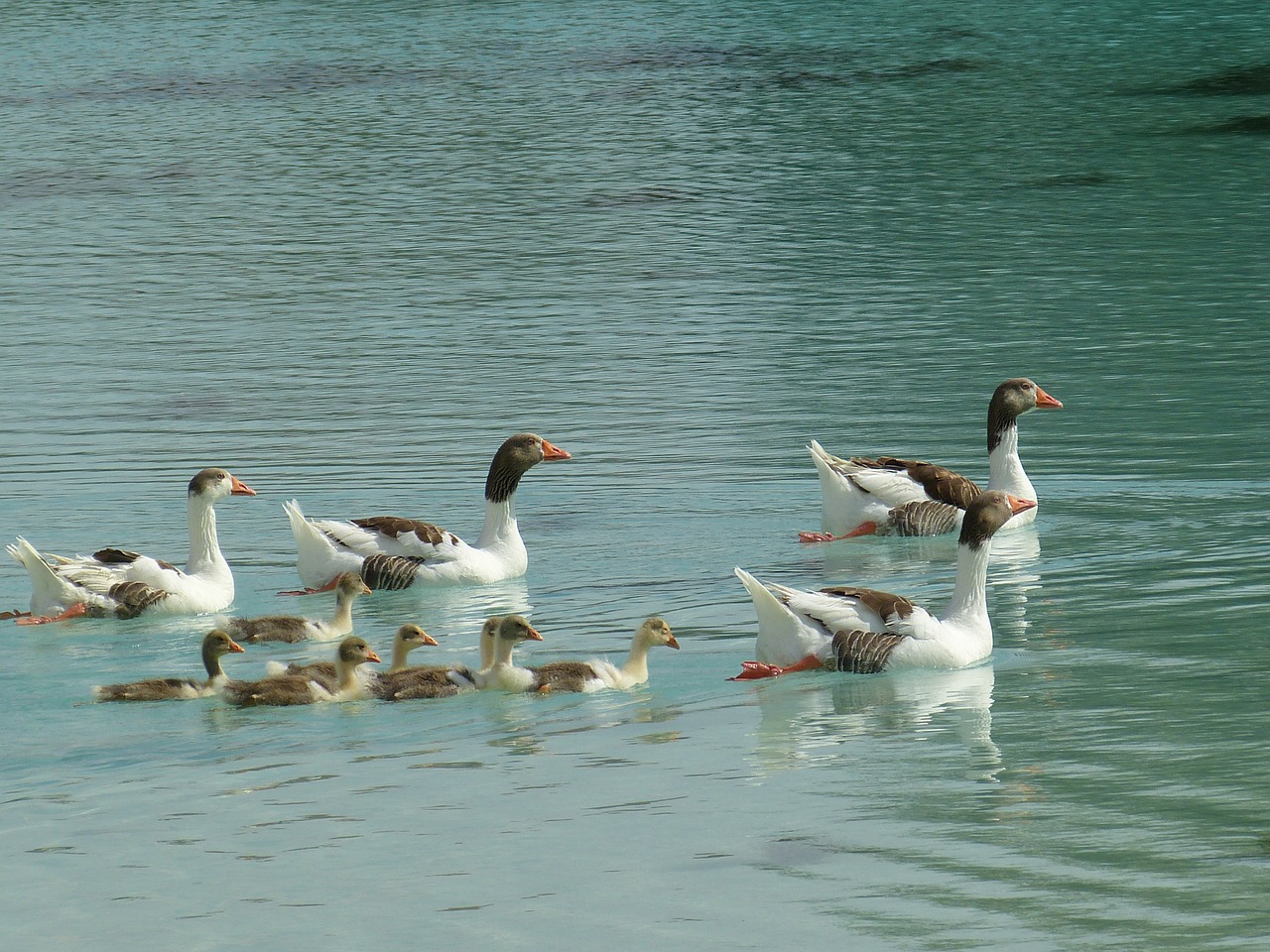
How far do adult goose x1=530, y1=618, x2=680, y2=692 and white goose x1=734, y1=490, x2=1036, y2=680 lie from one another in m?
0.71

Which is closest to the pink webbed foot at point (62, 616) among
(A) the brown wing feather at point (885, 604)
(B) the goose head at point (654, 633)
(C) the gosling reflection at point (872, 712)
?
(B) the goose head at point (654, 633)

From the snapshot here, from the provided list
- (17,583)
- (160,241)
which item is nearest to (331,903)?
(17,583)

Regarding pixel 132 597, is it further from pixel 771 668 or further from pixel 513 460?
pixel 771 668

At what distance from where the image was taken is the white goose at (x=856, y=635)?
14.6 meters

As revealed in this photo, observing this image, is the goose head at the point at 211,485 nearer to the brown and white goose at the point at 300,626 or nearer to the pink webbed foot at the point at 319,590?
the pink webbed foot at the point at 319,590

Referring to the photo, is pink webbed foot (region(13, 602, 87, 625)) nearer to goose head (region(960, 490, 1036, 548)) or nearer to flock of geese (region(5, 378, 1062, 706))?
flock of geese (region(5, 378, 1062, 706))

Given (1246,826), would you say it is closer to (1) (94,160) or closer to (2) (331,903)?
(2) (331,903)

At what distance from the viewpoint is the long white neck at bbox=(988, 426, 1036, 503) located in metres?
20.7

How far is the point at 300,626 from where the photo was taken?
53.9 feet

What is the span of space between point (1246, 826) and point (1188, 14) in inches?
3234

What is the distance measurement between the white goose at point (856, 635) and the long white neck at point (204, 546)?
539 centimetres

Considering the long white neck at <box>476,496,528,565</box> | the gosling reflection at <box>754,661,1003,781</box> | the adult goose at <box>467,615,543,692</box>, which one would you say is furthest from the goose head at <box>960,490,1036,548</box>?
the long white neck at <box>476,496,528,565</box>

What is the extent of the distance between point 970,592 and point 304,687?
5072 millimetres

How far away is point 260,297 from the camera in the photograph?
126 feet
